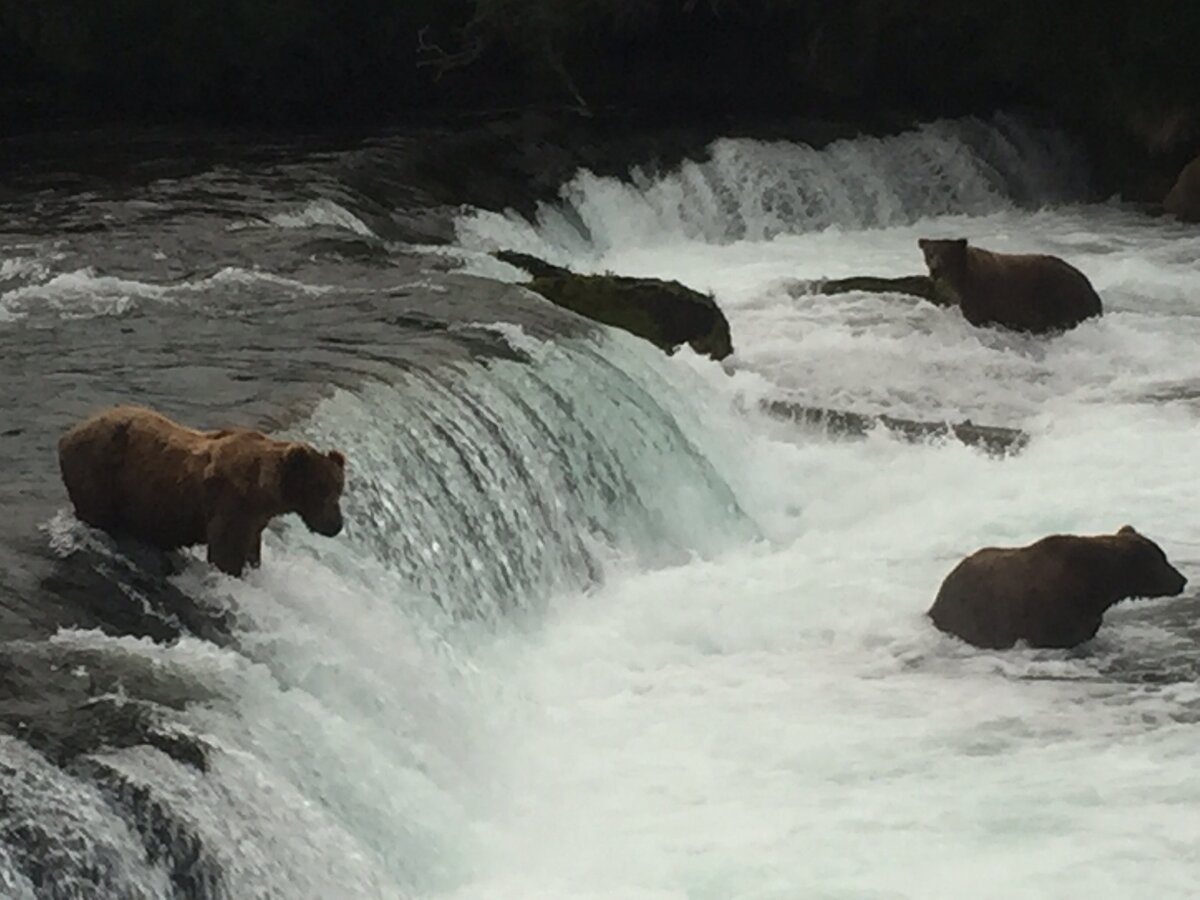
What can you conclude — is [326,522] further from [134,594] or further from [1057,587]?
[1057,587]

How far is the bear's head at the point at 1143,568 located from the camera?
6953mm

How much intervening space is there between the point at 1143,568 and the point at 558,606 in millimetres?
2267

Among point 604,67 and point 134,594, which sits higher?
point 604,67

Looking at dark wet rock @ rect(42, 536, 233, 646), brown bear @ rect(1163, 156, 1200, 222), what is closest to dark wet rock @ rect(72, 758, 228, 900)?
dark wet rock @ rect(42, 536, 233, 646)

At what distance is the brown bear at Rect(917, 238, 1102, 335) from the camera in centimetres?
1211

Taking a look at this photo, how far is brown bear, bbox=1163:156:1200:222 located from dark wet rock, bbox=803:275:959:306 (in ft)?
17.0

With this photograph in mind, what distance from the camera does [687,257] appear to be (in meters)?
15.7

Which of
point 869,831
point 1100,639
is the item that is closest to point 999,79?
point 1100,639

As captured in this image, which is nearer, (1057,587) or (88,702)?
(88,702)

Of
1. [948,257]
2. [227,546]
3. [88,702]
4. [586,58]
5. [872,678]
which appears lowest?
[872,678]

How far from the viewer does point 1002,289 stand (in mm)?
12133

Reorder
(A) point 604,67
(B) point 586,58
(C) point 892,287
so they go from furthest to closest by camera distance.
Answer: (A) point 604,67 → (B) point 586,58 → (C) point 892,287

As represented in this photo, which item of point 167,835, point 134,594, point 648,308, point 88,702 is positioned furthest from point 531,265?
point 167,835

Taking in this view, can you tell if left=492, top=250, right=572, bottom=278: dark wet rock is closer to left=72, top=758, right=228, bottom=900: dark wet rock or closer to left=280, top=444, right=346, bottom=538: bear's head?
left=280, top=444, right=346, bottom=538: bear's head
